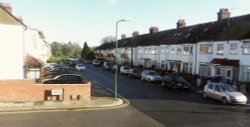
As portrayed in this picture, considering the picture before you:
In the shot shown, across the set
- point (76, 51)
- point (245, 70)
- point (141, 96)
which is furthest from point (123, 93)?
point (76, 51)

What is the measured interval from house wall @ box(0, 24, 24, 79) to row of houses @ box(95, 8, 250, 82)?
22077 mm

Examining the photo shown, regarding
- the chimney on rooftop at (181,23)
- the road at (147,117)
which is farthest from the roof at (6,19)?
the chimney on rooftop at (181,23)

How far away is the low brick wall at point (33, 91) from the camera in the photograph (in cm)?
2195

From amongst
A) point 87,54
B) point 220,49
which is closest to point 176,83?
point 220,49

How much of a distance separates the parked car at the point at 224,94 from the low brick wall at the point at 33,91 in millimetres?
10566

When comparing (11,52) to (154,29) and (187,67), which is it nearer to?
(187,67)

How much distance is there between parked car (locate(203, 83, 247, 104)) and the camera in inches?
992

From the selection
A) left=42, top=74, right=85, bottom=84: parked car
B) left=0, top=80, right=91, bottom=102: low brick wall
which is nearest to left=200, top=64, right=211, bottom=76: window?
left=42, top=74, right=85, bottom=84: parked car

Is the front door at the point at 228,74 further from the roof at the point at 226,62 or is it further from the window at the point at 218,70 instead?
the window at the point at 218,70

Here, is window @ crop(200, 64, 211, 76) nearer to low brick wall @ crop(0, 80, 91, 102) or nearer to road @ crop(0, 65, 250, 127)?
road @ crop(0, 65, 250, 127)

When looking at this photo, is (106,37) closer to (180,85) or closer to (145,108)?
(180,85)

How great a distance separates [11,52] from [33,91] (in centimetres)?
422

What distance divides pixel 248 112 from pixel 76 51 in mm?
132411

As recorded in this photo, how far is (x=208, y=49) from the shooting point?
134 ft
